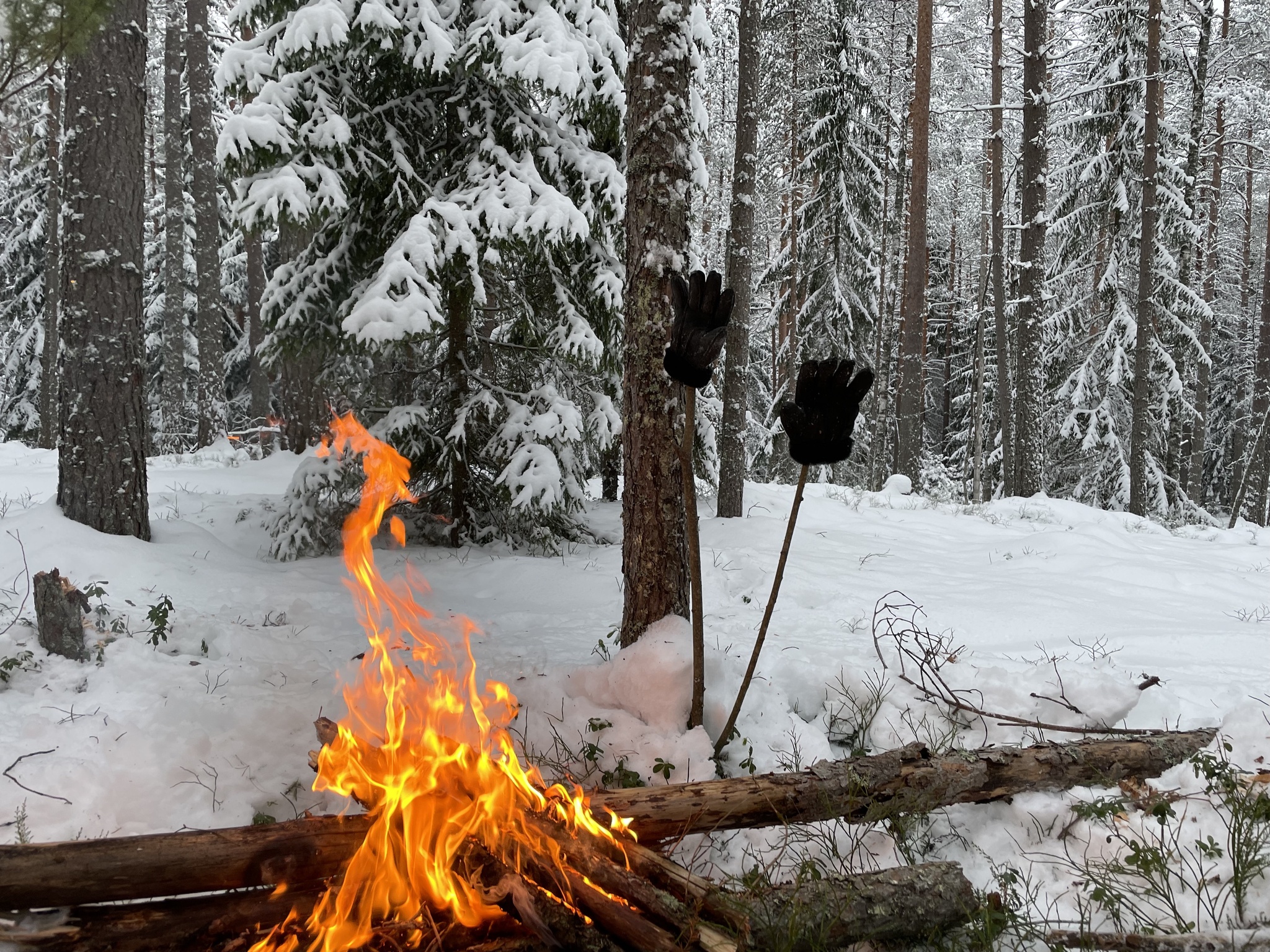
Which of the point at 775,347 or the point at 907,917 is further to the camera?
the point at 775,347

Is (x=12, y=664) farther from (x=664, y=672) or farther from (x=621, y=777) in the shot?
(x=664, y=672)

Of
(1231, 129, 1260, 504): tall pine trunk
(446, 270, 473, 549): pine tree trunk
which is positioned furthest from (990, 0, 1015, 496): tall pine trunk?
(446, 270, 473, 549): pine tree trunk

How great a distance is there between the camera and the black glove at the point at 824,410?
119 inches

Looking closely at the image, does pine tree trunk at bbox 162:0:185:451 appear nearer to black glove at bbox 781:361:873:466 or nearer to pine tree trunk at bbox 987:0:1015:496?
pine tree trunk at bbox 987:0:1015:496

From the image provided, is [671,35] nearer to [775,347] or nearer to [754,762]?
[754,762]

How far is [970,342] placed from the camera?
26.7m

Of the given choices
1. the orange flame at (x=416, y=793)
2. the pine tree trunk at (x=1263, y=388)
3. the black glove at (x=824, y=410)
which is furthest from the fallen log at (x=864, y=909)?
the pine tree trunk at (x=1263, y=388)

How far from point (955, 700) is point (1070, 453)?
17732 mm

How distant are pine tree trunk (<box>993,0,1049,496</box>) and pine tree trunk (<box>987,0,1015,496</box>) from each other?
1.61ft

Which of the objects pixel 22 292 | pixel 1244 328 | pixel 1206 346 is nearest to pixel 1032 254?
pixel 1206 346

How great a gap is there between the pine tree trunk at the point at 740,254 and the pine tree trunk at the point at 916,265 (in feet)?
15.2

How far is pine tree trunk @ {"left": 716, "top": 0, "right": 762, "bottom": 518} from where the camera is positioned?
27.8 feet

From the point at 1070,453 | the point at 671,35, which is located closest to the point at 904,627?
the point at 671,35

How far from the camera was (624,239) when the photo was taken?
23.4ft
